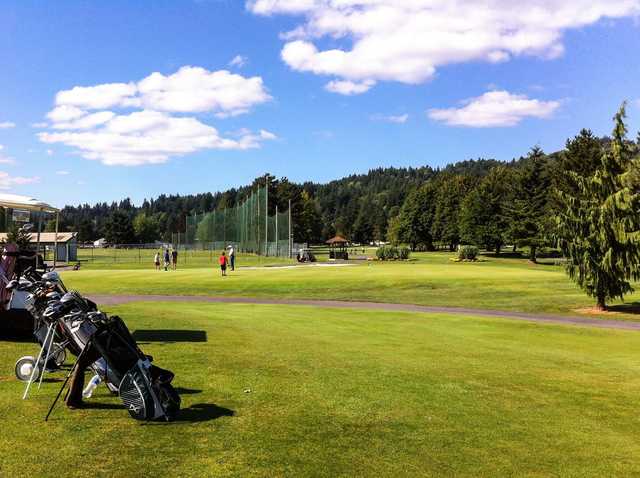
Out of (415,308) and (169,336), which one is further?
(415,308)

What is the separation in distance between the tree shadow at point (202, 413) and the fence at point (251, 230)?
71802 mm

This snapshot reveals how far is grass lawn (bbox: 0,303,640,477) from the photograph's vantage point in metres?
5.71

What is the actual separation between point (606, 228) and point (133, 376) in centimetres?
2967

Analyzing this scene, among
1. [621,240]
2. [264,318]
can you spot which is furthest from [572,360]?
[621,240]

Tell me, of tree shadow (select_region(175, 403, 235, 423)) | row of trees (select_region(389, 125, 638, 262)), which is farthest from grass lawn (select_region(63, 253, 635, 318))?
tree shadow (select_region(175, 403, 235, 423))

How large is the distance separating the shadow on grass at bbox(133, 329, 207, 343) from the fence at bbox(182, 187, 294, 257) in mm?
64628

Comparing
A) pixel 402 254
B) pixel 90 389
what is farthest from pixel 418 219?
pixel 90 389

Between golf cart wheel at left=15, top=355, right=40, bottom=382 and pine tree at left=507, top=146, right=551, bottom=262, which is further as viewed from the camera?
pine tree at left=507, top=146, right=551, bottom=262

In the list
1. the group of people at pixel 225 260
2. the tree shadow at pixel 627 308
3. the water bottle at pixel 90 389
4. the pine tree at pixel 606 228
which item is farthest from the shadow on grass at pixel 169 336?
the group of people at pixel 225 260

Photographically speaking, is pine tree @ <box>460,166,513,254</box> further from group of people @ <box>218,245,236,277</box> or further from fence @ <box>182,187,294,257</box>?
group of people @ <box>218,245,236,277</box>

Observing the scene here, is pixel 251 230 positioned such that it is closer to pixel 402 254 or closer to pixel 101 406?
pixel 402 254

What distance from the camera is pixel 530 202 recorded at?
283 ft

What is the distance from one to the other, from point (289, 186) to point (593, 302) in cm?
12168

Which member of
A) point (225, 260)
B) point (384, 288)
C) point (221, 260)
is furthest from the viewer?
point (225, 260)
